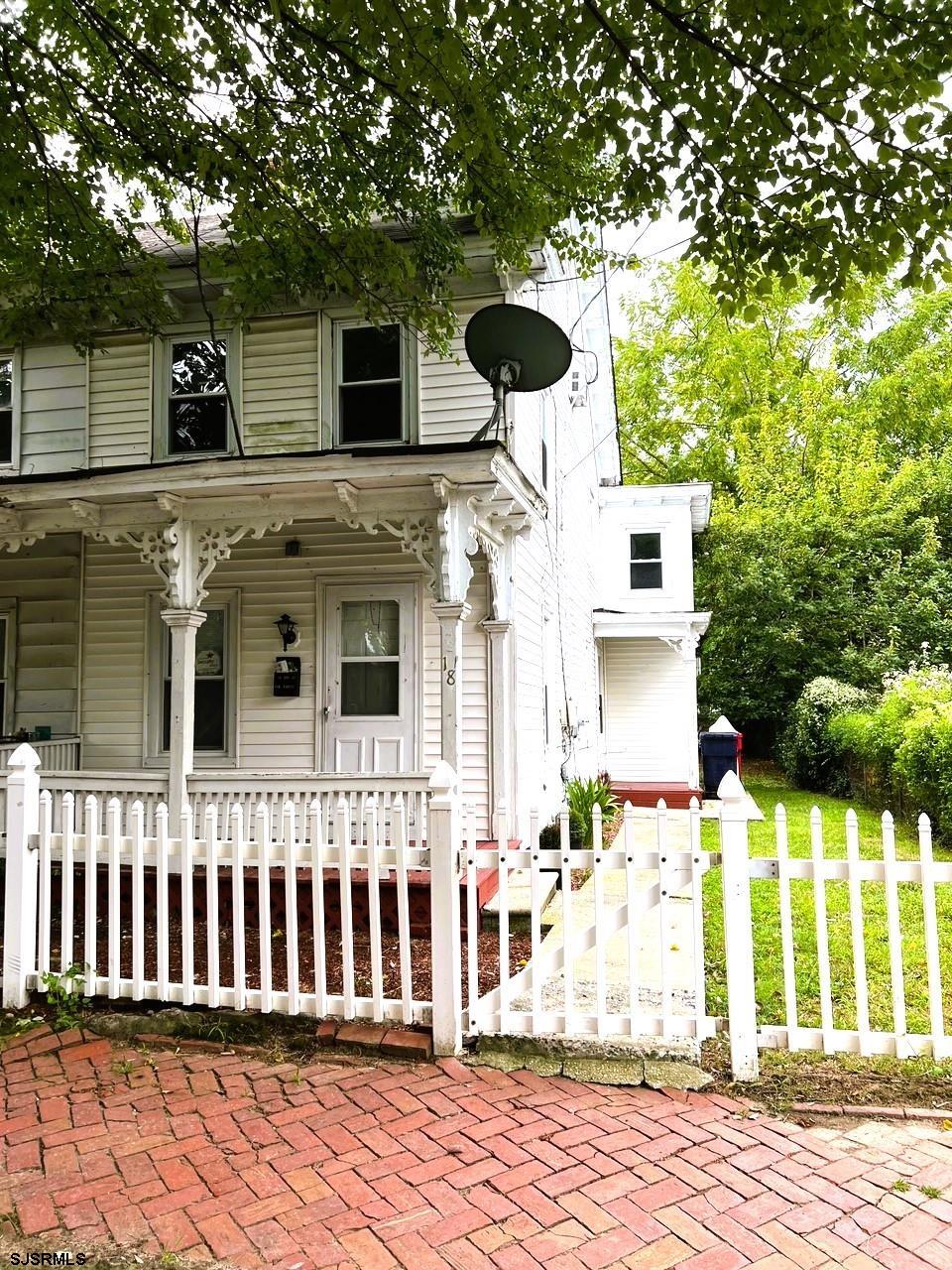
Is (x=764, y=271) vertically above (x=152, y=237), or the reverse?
(x=152, y=237)

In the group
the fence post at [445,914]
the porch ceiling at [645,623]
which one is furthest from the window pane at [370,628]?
the porch ceiling at [645,623]

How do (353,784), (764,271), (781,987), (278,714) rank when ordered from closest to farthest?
(764,271)
(781,987)
(353,784)
(278,714)

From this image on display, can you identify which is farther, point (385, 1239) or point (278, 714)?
point (278, 714)

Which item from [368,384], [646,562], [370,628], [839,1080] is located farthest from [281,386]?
[646,562]

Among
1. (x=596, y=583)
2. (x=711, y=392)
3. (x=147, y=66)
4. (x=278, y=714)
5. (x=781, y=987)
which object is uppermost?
(x=711, y=392)

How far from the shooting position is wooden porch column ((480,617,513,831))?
26.5 ft

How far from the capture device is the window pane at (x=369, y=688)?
881 cm

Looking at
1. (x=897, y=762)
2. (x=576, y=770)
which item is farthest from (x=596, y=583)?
(x=897, y=762)

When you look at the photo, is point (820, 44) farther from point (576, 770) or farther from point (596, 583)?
point (596, 583)

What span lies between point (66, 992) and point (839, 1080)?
4.12 m

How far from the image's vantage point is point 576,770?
42.4ft

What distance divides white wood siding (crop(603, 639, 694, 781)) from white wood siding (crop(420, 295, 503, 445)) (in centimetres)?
953

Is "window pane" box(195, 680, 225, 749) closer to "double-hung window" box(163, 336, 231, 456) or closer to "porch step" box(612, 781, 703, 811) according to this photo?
"double-hung window" box(163, 336, 231, 456)

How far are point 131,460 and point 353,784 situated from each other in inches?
199
